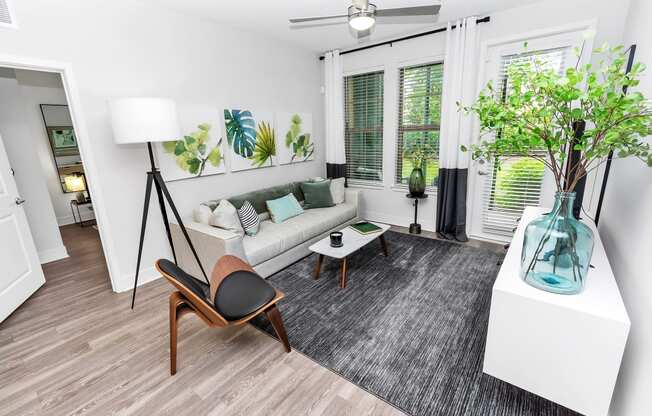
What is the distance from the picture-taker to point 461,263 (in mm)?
3252

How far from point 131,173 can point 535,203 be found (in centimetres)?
440

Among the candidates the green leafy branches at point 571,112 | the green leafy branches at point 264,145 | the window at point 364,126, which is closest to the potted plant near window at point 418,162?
the window at point 364,126

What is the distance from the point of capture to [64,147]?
5023 mm

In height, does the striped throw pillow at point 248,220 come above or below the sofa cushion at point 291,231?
above

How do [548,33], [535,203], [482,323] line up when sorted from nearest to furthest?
[482,323] < [548,33] < [535,203]

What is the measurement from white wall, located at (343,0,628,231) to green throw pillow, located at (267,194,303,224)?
58.7 inches

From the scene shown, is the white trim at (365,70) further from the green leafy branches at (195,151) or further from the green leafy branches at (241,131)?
the green leafy branches at (195,151)

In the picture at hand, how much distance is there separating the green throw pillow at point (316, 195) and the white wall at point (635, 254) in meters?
2.90

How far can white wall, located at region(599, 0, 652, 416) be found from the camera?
1184mm

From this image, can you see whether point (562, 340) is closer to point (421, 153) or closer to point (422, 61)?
point (421, 153)

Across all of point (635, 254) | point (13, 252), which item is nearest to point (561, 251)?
point (635, 254)

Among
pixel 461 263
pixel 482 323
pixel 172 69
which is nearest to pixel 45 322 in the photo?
pixel 172 69

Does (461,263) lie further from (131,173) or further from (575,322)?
(131,173)

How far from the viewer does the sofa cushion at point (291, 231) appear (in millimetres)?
2924
